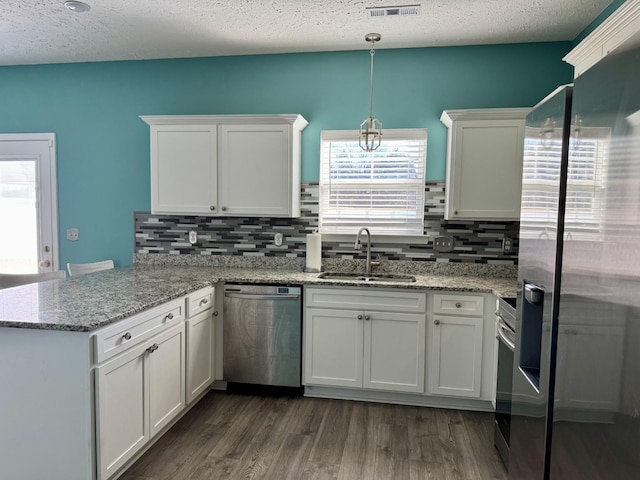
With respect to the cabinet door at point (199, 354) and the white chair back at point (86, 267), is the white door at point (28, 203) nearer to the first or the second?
the white chair back at point (86, 267)

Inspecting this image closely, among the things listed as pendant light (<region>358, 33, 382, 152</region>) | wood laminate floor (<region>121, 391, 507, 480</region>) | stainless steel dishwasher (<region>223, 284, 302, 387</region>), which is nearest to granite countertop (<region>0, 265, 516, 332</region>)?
stainless steel dishwasher (<region>223, 284, 302, 387</region>)

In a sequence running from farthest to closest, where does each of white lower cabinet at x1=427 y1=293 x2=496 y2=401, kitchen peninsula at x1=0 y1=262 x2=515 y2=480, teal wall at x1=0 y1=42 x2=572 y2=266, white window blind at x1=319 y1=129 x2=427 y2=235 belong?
white window blind at x1=319 y1=129 x2=427 y2=235 → teal wall at x1=0 y1=42 x2=572 y2=266 → white lower cabinet at x1=427 y1=293 x2=496 y2=401 → kitchen peninsula at x1=0 y1=262 x2=515 y2=480

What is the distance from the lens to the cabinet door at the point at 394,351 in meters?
3.01

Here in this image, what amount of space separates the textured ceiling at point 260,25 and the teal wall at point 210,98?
0.13 m

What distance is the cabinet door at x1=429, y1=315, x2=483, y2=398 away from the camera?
116 inches

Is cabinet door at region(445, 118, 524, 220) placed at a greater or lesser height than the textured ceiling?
lesser

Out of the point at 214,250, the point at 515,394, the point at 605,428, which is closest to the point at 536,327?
the point at 515,394

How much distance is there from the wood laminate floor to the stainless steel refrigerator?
0.75m

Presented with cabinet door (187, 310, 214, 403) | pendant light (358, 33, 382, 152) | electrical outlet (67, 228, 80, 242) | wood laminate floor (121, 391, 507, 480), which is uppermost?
pendant light (358, 33, 382, 152)

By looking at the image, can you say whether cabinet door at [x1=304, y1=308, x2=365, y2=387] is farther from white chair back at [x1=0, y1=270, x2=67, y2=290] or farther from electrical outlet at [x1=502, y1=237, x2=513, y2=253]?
white chair back at [x1=0, y1=270, x2=67, y2=290]

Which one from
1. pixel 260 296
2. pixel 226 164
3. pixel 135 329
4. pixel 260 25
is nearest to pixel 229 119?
pixel 226 164

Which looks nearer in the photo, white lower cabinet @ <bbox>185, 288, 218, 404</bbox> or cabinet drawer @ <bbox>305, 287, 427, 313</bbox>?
white lower cabinet @ <bbox>185, 288, 218, 404</bbox>

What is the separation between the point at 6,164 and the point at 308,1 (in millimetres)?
3175

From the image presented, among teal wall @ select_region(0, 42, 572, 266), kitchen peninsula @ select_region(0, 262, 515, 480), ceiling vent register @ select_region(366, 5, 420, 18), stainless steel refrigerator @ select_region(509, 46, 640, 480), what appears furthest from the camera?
teal wall @ select_region(0, 42, 572, 266)
